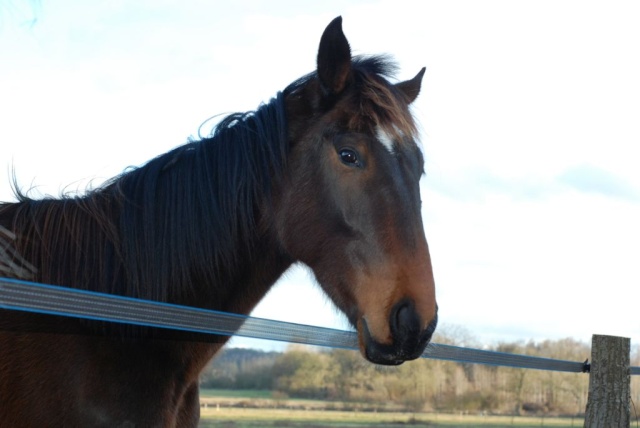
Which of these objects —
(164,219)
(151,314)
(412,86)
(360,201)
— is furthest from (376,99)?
(151,314)

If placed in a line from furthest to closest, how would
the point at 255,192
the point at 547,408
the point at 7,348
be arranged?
the point at 547,408
the point at 255,192
the point at 7,348

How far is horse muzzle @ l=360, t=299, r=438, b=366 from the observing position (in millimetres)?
2646

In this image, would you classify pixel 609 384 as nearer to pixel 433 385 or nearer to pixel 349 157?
pixel 349 157

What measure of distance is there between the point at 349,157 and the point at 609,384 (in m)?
3.01

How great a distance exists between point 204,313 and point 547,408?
49.5m

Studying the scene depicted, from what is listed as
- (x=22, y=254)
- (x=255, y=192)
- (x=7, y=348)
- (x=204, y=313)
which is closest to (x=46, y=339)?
(x=7, y=348)

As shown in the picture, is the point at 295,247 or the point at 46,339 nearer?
the point at 46,339

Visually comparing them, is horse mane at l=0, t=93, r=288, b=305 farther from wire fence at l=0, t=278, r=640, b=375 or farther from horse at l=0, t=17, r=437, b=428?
wire fence at l=0, t=278, r=640, b=375

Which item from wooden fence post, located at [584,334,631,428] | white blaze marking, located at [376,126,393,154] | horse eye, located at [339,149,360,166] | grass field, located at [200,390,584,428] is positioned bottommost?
grass field, located at [200,390,584,428]

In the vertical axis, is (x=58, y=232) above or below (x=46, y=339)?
above

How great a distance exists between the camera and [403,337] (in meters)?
2.67

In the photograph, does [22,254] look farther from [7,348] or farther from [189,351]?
[189,351]

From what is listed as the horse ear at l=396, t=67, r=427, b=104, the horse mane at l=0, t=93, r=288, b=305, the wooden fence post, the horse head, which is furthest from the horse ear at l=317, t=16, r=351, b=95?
the wooden fence post

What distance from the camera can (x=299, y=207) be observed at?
3.22 m
